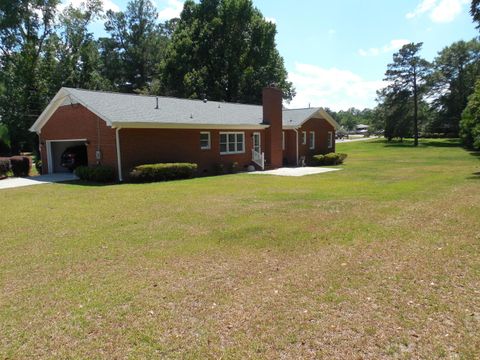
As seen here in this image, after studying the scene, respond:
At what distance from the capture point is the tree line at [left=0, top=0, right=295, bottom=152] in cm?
3341

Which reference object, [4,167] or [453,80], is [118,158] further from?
[453,80]

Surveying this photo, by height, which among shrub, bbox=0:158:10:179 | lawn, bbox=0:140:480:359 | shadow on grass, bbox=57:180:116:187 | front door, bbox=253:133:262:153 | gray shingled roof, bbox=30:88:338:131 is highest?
gray shingled roof, bbox=30:88:338:131

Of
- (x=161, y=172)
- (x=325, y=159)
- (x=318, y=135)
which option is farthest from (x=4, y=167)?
(x=318, y=135)

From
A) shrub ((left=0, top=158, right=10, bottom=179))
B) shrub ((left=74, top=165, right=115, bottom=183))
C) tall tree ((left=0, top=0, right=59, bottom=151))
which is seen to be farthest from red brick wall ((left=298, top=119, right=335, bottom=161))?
tall tree ((left=0, top=0, right=59, bottom=151))

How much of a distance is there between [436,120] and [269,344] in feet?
208

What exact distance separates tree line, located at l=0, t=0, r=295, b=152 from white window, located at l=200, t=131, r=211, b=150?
1990 cm

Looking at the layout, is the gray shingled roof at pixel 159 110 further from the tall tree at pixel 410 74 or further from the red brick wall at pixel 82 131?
the tall tree at pixel 410 74

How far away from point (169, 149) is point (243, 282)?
46.6ft

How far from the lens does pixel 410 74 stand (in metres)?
50.7

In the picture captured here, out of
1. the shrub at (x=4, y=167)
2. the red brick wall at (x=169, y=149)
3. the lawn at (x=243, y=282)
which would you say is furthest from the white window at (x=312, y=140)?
the shrub at (x=4, y=167)

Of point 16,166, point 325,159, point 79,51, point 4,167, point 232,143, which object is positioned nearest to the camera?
point 4,167

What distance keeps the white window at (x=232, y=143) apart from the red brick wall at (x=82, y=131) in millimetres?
6599

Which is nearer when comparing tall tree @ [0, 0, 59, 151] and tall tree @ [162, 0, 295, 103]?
tall tree @ [0, 0, 59, 151]

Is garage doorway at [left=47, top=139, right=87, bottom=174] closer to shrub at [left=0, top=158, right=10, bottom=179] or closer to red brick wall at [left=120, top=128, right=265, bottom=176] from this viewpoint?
shrub at [left=0, top=158, right=10, bottom=179]
